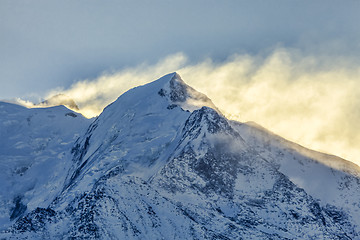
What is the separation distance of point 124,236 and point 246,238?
30.3 metres

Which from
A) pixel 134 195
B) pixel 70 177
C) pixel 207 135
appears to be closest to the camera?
pixel 134 195

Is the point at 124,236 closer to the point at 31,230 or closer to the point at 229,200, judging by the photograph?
the point at 31,230

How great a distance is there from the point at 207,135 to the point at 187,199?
31.4 meters

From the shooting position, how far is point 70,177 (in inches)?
7544

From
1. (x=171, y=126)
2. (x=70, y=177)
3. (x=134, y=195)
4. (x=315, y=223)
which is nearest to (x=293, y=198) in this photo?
(x=315, y=223)

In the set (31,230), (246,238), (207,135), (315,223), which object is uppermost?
(207,135)

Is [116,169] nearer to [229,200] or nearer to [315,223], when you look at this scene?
[229,200]

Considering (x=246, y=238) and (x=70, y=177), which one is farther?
(x=70, y=177)

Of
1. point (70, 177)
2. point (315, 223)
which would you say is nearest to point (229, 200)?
point (315, 223)

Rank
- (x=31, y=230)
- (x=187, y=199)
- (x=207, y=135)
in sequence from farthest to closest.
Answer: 1. (x=207, y=135)
2. (x=187, y=199)
3. (x=31, y=230)

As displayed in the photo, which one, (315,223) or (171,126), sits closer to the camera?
(315,223)

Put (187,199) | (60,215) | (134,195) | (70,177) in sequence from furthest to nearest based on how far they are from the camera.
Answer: (70,177)
(187,199)
(134,195)
(60,215)

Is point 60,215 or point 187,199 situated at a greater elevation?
point 187,199

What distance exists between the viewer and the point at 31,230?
111938mm
